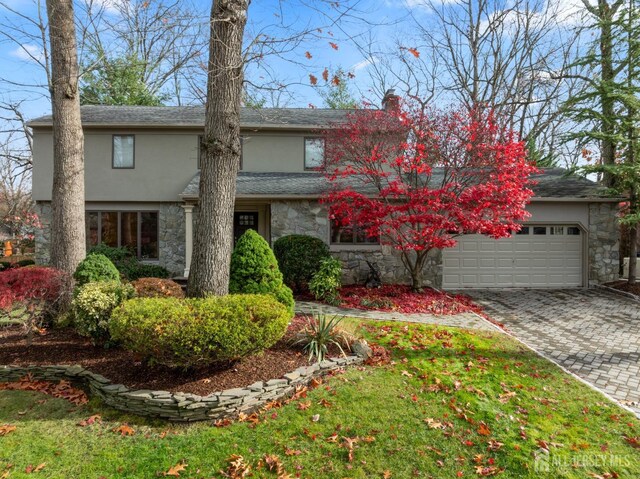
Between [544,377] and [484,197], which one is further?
[484,197]

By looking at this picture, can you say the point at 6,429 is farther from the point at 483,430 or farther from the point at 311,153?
the point at 311,153

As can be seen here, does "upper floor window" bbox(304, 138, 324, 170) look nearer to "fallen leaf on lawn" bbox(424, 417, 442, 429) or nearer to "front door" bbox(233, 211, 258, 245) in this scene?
"front door" bbox(233, 211, 258, 245)

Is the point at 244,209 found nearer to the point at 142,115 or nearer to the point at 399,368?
the point at 142,115

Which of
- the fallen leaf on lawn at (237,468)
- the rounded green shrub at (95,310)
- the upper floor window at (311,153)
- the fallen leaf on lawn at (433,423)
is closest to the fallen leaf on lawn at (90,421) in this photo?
the rounded green shrub at (95,310)

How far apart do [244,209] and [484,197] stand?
25.5 ft

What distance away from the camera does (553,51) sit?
59.9ft

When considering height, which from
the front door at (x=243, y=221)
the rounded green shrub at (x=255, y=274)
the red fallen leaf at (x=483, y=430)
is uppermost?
the front door at (x=243, y=221)

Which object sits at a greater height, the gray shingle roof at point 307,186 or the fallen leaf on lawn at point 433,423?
the gray shingle roof at point 307,186

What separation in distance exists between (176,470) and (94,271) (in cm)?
398

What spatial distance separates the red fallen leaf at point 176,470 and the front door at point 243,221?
1015 centimetres

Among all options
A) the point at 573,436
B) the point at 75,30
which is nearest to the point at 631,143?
the point at 573,436

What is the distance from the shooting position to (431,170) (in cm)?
902

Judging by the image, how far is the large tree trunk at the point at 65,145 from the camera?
22.1ft

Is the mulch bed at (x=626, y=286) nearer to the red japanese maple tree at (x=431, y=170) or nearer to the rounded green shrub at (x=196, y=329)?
the red japanese maple tree at (x=431, y=170)
